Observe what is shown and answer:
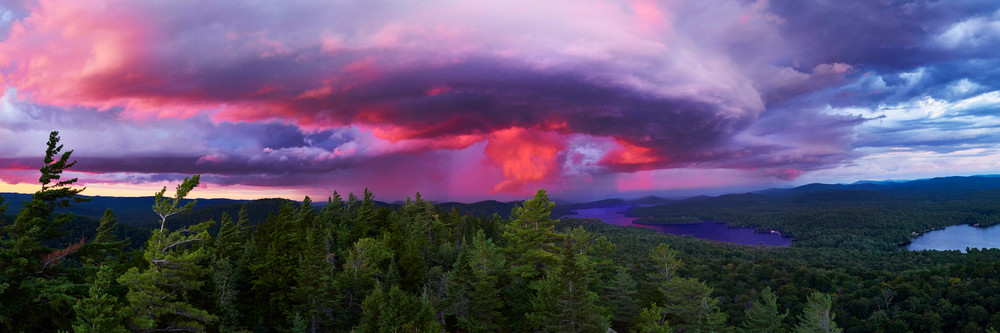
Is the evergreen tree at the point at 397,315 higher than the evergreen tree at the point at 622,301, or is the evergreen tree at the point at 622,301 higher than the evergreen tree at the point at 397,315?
the evergreen tree at the point at 397,315

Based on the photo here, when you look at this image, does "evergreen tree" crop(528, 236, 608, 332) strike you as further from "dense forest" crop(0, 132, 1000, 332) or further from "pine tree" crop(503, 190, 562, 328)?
"pine tree" crop(503, 190, 562, 328)

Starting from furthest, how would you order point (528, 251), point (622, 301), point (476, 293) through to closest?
point (622, 301), point (528, 251), point (476, 293)

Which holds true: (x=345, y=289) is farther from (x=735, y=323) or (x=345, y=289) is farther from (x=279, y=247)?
(x=735, y=323)

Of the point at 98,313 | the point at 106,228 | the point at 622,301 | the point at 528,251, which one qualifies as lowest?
the point at 622,301

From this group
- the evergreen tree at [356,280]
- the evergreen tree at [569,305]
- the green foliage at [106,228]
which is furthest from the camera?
the green foliage at [106,228]

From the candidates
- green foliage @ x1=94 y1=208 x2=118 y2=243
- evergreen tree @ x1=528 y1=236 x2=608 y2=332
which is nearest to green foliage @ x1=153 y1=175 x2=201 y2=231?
evergreen tree @ x1=528 y1=236 x2=608 y2=332

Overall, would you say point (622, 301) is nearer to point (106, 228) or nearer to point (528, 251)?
point (528, 251)

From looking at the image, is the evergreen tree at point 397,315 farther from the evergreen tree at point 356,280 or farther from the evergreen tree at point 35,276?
the evergreen tree at point 35,276

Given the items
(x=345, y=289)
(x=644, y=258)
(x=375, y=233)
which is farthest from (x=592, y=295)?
(x=644, y=258)

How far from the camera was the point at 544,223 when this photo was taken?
Answer: 44.4 meters

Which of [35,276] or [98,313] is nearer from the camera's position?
[98,313]

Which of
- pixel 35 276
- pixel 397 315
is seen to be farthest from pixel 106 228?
pixel 397 315

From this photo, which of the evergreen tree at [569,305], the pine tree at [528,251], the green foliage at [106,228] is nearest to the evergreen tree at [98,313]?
the evergreen tree at [569,305]

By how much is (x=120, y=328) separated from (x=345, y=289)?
23787 millimetres
